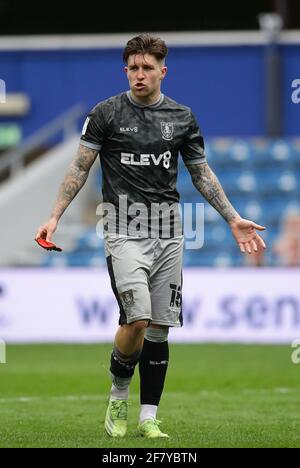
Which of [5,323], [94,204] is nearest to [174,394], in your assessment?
[5,323]

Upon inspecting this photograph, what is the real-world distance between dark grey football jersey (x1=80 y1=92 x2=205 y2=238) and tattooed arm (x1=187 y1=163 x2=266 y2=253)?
0.29 meters

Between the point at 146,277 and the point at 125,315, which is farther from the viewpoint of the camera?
the point at 146,277

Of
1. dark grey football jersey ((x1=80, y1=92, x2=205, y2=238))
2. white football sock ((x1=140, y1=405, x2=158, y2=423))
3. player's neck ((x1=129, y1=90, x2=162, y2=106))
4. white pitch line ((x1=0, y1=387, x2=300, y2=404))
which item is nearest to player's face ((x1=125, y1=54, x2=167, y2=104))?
player's neck ((x1=129, y1=90, x2=162, y2=106))

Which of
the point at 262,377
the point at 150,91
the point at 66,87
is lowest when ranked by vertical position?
the point at 262,377

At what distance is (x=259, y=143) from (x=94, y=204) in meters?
3.20

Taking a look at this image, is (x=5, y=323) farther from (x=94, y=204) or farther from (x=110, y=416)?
(x=110, y=416)

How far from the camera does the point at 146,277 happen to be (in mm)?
7379

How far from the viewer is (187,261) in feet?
65.7

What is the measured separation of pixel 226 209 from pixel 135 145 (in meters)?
0.76

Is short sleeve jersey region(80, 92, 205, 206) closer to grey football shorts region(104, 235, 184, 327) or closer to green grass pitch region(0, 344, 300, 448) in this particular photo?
grey football shorts region(104, 235, 184, 327)

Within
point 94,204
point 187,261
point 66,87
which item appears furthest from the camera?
point 66,87

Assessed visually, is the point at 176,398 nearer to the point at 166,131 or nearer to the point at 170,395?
the point at 170,395

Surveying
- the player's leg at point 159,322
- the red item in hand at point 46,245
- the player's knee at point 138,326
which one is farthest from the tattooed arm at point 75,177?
the player's knee at point 138,326

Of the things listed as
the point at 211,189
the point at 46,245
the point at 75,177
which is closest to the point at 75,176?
the point at 75,177
